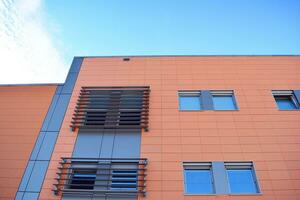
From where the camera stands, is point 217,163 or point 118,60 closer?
point 217,163

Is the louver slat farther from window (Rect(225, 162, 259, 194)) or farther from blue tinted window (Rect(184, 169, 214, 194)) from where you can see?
window (Rect(225, 162, 259, 194))

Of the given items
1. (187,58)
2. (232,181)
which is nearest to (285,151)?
(232,181)

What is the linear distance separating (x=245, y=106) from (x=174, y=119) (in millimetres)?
3389

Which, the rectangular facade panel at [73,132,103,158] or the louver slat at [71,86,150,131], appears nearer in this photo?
the rectangular facade panel at [73,132,103,158]

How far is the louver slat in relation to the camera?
472 inches

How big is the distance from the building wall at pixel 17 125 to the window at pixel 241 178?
26.5 feet

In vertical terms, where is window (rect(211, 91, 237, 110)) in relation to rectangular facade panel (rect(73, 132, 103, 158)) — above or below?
above

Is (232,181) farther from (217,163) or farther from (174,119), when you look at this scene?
(174,119)

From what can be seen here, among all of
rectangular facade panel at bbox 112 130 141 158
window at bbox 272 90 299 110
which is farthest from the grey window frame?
window at bbox 272 90 299 110

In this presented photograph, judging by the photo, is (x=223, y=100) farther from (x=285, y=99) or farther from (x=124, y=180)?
(x=124, y=180)

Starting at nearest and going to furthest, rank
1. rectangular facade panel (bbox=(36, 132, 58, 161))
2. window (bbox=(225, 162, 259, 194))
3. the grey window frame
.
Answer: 1. the grey window frame
2. window (bbox=(225, 162, 259, 194))
3. rectangular facade panel (bbox=(36, 132, 58, 161))

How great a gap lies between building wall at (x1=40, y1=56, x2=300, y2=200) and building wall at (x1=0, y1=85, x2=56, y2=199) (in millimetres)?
1246

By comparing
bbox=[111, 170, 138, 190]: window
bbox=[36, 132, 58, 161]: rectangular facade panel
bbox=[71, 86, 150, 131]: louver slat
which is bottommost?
bbox=[111, 170, 138, 190]: window

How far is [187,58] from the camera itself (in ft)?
49.3
